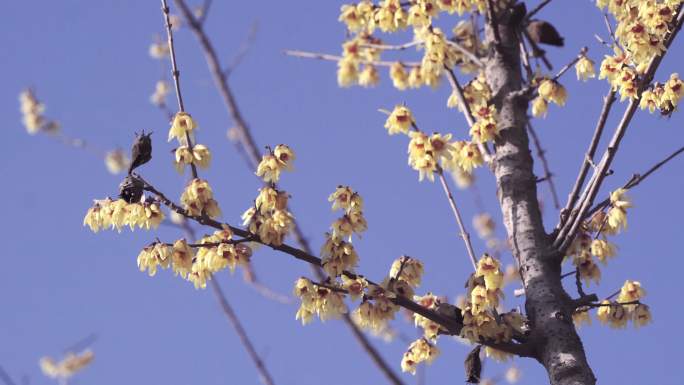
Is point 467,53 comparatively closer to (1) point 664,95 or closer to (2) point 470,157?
(2) point 470,157

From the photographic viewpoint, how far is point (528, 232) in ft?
16.6

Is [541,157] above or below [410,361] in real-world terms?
above

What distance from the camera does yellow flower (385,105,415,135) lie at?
217 inches

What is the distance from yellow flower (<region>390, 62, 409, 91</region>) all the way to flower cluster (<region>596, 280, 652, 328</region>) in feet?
8.08

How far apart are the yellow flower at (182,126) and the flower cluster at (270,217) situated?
0.46 meters

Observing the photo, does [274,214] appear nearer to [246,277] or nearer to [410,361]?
[410,361]

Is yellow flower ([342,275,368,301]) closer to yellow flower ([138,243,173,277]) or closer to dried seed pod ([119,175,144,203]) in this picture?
yellow flower ([138,243,173,277])

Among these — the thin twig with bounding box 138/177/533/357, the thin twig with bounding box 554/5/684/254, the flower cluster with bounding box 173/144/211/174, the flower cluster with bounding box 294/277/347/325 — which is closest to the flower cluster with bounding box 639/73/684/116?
the thin twig with bounding box 554/5/684/254

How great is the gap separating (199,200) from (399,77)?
10.0 ft

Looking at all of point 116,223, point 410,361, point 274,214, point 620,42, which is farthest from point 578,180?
point 116,223

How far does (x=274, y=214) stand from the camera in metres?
4.31

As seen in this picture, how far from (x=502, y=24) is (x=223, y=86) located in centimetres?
204

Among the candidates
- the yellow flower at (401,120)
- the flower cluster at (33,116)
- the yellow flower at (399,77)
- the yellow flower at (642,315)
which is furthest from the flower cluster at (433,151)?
the flower cluster at (33,116)

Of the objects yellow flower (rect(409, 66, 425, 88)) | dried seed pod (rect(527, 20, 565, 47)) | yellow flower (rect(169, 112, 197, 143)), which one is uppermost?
yellow flower (rect(409, 66, 425, 88))
